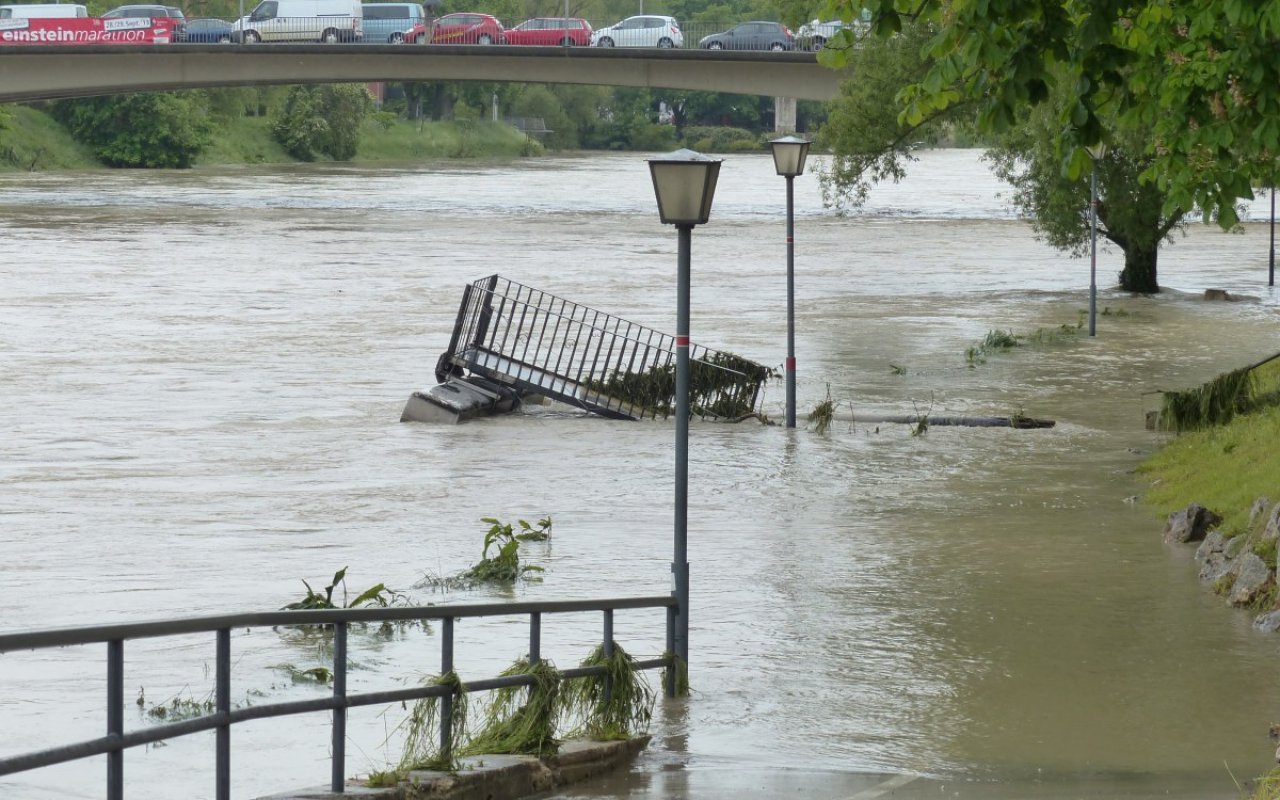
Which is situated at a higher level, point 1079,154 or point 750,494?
point 1079,154

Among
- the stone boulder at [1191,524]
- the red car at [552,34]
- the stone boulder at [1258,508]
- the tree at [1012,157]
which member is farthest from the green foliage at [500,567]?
the red car at [552,34]

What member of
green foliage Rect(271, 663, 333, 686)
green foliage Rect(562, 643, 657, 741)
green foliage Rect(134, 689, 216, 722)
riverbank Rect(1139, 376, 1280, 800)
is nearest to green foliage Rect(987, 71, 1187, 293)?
riverbank Rect(1139, 376, 1280, 800)

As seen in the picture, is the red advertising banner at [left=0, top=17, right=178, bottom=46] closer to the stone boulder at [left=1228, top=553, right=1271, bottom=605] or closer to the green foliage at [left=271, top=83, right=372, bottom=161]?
the green foliage at [left=271, top=83, right=372, bottom=161]

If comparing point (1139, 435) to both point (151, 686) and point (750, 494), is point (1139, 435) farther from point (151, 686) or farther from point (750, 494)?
point (151, 686)

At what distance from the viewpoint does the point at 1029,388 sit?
2709cm

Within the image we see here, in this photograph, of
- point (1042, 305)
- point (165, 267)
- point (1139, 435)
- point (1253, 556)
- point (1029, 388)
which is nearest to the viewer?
point (1253, 556)

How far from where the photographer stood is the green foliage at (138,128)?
94.9 meters

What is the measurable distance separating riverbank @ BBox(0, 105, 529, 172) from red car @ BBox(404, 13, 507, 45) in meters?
23.6

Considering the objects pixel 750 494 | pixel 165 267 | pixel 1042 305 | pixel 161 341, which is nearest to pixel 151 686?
pixel 750 494

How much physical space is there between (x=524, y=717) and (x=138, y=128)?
93214 mm

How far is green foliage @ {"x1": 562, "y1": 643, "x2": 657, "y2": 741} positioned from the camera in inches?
352

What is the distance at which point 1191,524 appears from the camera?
1548 cm

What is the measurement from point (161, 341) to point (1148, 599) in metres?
22.7

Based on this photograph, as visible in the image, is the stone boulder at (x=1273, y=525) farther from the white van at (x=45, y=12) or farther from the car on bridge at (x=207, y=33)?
the white van at (x=45, y=12)
